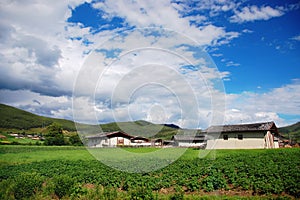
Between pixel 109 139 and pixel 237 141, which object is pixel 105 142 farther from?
pixel 237 141

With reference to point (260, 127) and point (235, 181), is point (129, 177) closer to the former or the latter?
point (235, 181)

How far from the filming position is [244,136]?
138ft

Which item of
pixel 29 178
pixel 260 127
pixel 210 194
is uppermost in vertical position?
pixel 260 127

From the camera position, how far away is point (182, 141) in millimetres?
81312

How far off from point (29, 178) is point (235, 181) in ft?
35.9

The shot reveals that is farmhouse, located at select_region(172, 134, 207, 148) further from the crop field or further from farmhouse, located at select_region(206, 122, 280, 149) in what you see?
the crop field

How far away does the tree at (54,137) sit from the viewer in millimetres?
73244

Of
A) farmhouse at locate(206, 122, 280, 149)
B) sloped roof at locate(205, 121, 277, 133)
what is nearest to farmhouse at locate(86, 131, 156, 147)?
farmhouse at locate(206, 122, 280, 149)

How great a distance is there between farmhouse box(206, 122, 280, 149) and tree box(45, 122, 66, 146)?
151 ft

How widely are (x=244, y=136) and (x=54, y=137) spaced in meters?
53.2

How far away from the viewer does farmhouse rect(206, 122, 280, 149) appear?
132ft

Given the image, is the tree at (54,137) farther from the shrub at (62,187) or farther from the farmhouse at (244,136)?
the shrub at (62,187)

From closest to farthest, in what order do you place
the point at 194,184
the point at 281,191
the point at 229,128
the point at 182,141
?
1. the point at 281,191
2. the point at 194,184
3. the point at 229,128
4. the point at 182,141

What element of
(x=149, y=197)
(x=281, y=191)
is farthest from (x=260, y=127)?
(x=149, y=197)
